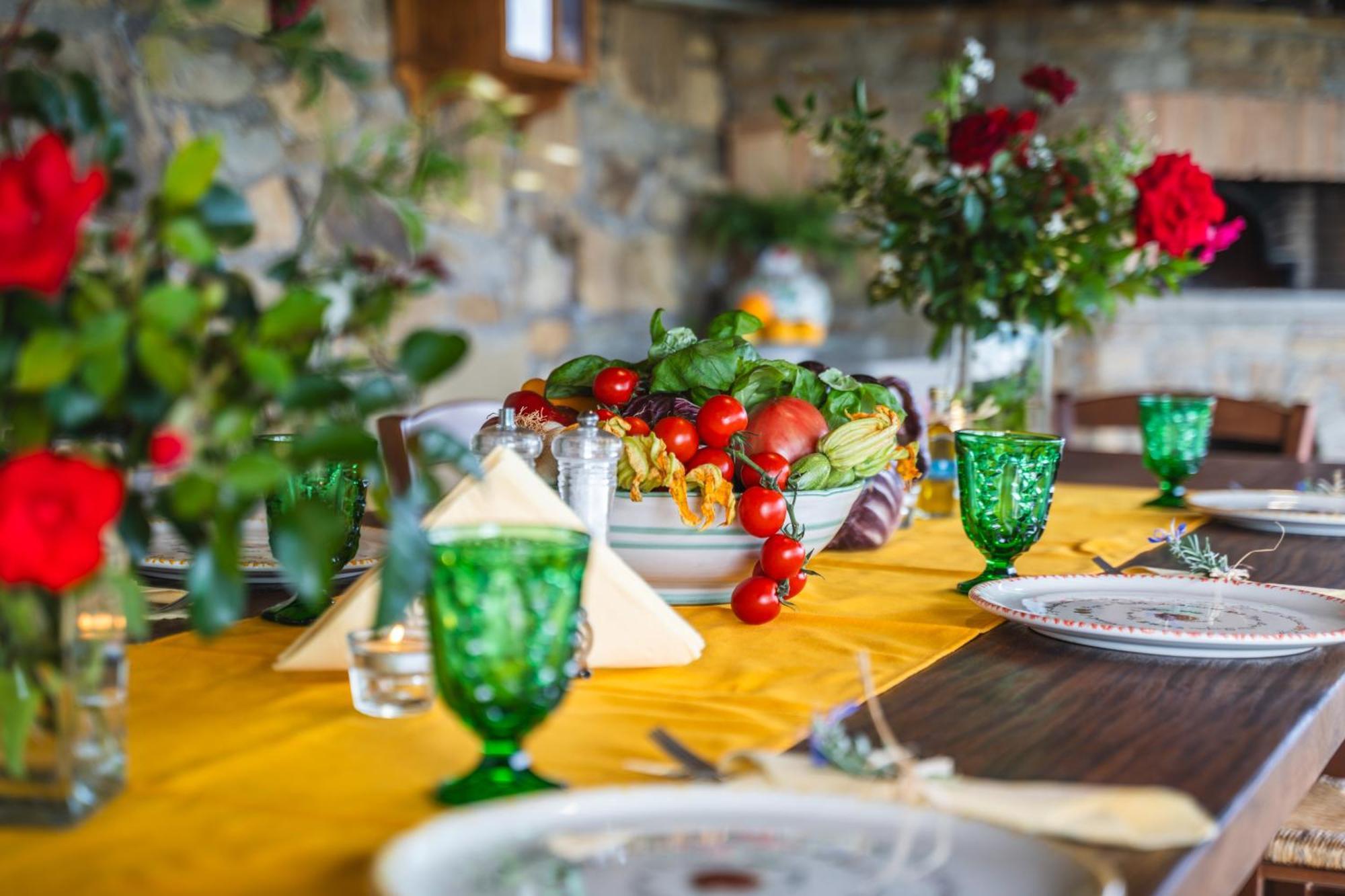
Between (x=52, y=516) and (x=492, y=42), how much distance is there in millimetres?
2922

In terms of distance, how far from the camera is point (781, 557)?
1026mm

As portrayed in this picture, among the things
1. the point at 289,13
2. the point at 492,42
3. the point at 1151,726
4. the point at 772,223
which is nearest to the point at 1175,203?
→ the point at 1151,726

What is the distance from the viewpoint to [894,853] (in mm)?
544

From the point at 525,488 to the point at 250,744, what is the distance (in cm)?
25

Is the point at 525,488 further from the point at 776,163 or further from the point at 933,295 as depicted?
the point at 776,163

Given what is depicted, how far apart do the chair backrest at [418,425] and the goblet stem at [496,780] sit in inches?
48.1

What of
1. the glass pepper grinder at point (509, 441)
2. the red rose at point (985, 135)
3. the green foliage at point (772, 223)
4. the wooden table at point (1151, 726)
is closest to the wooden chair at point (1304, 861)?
the wooden table at point (1151, 726)

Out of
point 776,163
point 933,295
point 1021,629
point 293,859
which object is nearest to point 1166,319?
point 776,163

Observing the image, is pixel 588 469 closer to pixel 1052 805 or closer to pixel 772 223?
pixel 1052 805

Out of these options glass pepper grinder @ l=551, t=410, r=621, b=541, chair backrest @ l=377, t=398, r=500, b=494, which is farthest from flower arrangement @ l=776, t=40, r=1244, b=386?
glass pepper grinder @ l=551, t=410, r=621, b=541

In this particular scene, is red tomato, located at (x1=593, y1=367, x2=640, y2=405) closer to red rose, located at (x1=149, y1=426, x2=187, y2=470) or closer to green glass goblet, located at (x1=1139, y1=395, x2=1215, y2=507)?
red rose, located at (x1=149, y1=426, x2=187, y2=470)

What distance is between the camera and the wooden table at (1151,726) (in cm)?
65

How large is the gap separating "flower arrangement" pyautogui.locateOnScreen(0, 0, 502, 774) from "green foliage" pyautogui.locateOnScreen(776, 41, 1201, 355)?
1310 millimetres

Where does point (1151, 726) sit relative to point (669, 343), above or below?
below
